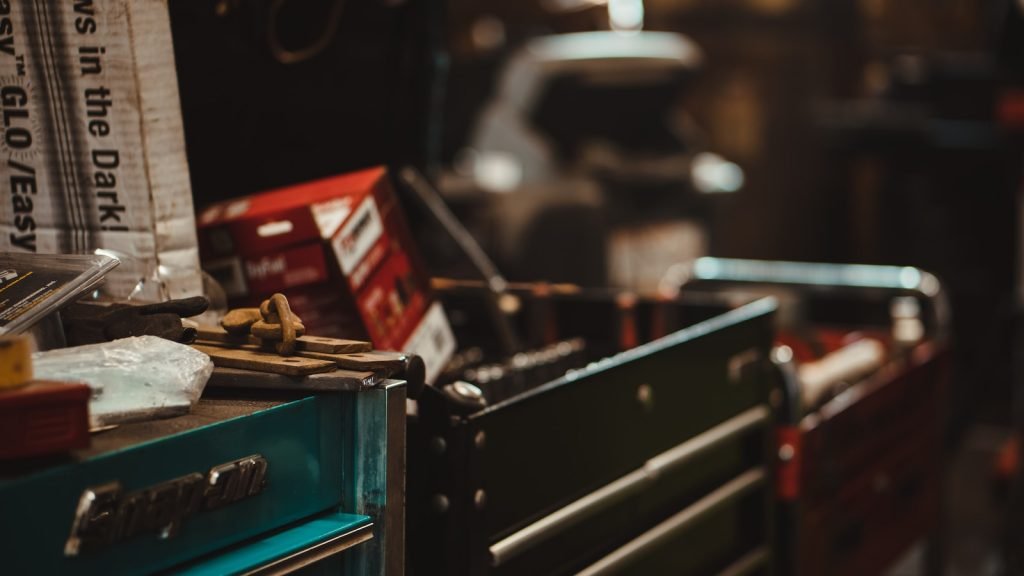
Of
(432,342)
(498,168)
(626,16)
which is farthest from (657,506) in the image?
(626,16)

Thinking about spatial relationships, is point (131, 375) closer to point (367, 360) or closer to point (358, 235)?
point (367, 360)

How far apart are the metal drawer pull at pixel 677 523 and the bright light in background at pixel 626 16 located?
441 centimetres

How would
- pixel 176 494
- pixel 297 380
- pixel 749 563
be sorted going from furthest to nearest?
pixel 749 563 < pixel 297 380 < pixel 176 494

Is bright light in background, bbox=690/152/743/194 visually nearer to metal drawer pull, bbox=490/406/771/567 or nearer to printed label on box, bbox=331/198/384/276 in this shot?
metal drawer pull, bbox=490/406/771/567

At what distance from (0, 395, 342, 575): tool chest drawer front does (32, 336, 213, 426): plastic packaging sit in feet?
0.21

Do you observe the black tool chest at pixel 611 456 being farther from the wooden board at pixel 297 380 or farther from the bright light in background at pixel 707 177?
the bright light in background at pixel 707 177

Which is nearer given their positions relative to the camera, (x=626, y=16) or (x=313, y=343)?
(x=313, y=343)

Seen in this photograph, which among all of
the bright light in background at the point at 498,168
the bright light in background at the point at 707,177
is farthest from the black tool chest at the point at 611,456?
the bright light in background at the point at 498,168

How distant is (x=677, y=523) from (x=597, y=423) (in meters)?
0.33

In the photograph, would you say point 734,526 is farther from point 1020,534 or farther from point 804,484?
point 1020,534

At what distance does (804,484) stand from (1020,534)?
1211 millimetres

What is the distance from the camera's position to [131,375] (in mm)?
1042

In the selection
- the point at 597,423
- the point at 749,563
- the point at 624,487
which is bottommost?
the point at 749,563

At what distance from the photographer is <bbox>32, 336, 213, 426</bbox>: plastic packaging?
3.34ft
